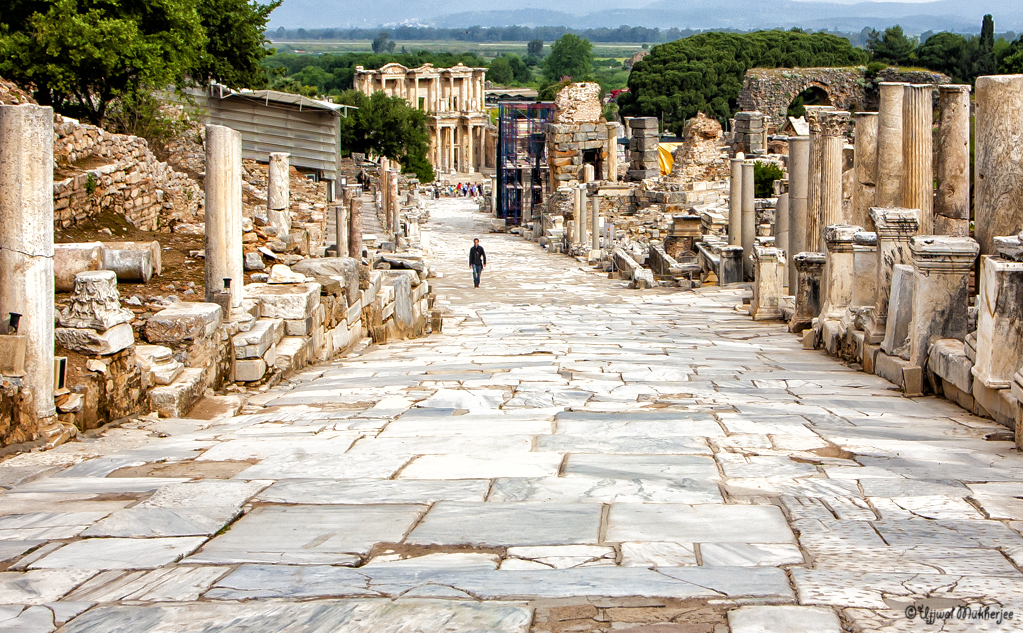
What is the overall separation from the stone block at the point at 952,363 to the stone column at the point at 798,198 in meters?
6.92

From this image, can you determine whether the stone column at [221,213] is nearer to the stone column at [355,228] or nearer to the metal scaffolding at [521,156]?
the stone column at [355,228]

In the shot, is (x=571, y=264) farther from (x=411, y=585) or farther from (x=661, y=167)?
(x=411, y=585)

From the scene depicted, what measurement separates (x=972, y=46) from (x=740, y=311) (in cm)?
6211

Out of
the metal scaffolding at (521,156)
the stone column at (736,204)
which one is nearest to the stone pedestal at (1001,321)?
the stone column at (736,204)

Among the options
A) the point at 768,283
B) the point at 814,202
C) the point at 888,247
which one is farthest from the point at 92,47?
the point at 888,247

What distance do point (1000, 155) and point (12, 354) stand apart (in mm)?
6879

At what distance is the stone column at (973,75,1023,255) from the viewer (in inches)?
308

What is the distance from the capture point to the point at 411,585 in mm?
3525

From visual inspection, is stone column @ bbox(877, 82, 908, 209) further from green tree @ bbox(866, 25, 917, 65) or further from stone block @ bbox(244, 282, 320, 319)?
green tree @ bbox(866, 25, 917, 65)

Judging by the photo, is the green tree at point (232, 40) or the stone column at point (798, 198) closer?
the stone column at point (798, 198)

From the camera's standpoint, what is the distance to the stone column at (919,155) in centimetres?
930

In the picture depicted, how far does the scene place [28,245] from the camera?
614 centimetres

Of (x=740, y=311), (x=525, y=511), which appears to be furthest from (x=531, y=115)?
(x=525, y=511)

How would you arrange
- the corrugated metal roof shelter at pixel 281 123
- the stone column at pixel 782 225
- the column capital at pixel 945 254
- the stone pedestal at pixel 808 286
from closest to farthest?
the column capital at pixel 945 254, the stone pedestal at pixel 808 286, the stone column at pixel 782 225, the corrugated metal roof shelter at pixel 281 123
